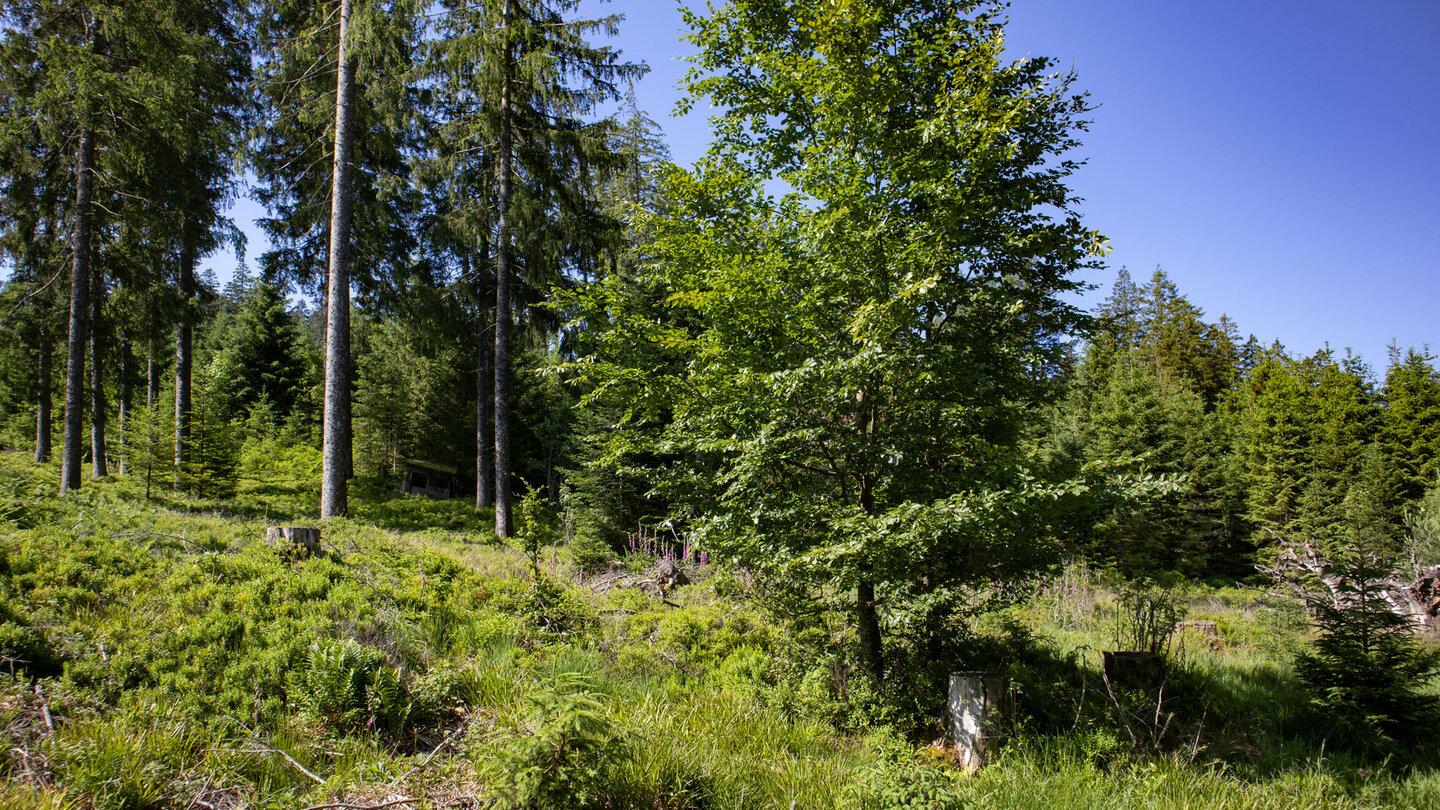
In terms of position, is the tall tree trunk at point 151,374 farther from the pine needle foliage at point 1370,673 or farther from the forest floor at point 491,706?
the pine needle foliage at point 1370,673

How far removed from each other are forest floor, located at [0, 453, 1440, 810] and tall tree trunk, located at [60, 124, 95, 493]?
16.7 ft

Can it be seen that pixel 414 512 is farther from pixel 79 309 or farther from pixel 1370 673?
pixel 1370 673

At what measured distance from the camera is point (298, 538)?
619 cm

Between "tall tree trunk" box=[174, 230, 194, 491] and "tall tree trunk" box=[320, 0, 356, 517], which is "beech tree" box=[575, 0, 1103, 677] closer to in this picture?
"tall tree trunk" box=[320, 0, 356, 517]

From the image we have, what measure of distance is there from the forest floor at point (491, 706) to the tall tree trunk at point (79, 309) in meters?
5.09

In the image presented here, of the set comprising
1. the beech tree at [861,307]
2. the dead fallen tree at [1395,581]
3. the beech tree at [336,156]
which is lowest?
the dead fallen tree at [1395,581]

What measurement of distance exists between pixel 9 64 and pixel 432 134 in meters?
6.75

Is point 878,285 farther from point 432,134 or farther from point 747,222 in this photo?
point 432,134

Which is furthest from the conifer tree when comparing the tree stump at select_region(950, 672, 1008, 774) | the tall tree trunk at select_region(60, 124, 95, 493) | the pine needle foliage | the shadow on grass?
the pine needle foliage

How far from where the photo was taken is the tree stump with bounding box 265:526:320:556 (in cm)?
612

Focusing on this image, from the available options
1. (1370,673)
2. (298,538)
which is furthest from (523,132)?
(1370,673)

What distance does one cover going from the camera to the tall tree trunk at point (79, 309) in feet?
34.3

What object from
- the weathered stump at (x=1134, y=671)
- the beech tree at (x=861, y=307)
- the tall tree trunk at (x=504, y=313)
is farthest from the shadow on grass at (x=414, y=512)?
the weathered stump at (x=1134, y=671)

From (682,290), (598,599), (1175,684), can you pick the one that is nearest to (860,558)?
(682,290)
